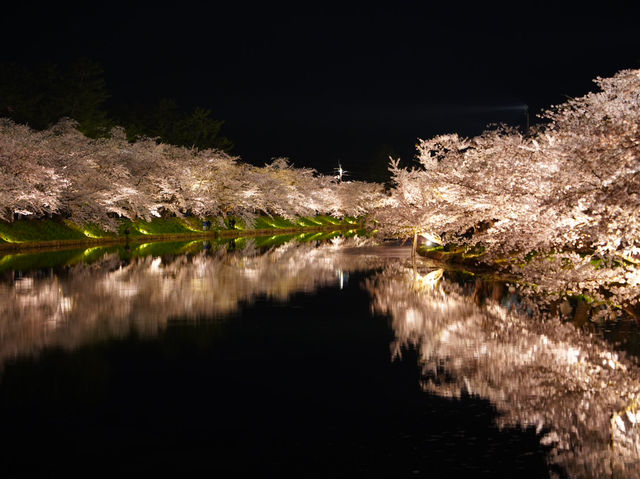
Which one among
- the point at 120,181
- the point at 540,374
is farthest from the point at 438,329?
the point at 120,181

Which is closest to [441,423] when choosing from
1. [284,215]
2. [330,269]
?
[330,269]

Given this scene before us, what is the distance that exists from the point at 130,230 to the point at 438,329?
158 feet

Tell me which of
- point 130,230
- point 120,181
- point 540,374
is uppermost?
point 120,181

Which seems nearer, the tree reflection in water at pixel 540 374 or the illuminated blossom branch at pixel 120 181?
the tree reflection in water at pixel 540 374

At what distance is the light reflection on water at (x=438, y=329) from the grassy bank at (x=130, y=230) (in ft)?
52.0

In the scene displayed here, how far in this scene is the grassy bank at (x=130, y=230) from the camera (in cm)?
4641

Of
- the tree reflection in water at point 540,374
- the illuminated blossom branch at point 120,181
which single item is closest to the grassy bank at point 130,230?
the illuminated blossom branch at point 120,181

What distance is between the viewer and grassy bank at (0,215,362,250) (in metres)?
46.4

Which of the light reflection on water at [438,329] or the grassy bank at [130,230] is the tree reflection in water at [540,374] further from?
the grassy bank at [130,230]

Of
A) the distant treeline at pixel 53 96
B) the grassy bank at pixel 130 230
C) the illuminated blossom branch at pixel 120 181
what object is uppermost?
the distant treeline at pixel 53 96

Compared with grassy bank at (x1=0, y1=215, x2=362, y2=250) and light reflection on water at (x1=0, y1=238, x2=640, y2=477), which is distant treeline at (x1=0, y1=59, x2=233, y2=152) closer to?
grassy bank at (x1=0, y1=215, x2=362, y2=250)

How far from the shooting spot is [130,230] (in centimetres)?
6016

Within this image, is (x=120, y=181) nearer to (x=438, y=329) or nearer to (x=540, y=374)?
(x=438, y=329)

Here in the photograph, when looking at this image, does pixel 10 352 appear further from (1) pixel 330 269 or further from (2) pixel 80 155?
(2) pixel 80 155
